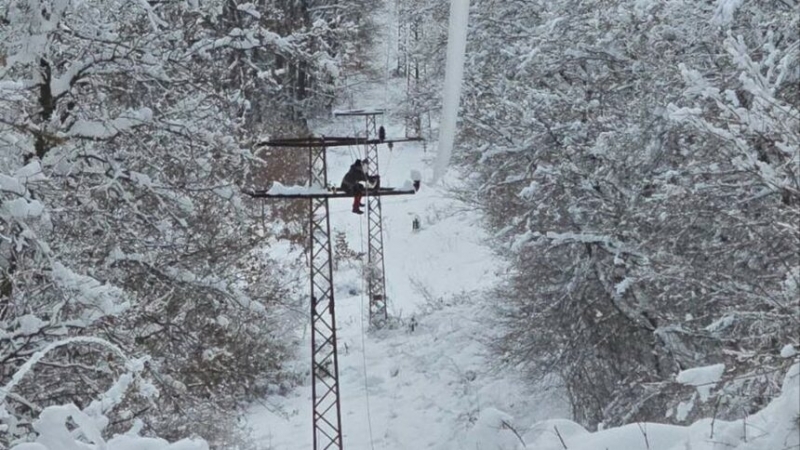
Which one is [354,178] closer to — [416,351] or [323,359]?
[323,359]

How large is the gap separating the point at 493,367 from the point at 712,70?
5.57m

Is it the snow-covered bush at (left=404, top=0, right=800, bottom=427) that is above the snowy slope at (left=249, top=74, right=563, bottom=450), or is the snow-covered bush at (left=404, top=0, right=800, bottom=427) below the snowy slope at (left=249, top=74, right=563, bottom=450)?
above

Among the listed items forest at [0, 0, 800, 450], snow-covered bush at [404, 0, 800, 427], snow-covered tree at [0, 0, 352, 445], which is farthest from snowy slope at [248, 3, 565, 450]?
snow-covered tree at [0, 0, 352, 445]

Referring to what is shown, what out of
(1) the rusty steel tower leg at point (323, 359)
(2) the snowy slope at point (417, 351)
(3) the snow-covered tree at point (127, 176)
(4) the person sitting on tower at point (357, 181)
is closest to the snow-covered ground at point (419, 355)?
(2) the snowy slope at point (417, 351)

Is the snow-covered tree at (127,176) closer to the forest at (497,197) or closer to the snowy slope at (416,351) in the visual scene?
the forest at (497,197)

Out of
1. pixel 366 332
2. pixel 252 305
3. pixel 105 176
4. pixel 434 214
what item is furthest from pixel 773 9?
pixel 434 214

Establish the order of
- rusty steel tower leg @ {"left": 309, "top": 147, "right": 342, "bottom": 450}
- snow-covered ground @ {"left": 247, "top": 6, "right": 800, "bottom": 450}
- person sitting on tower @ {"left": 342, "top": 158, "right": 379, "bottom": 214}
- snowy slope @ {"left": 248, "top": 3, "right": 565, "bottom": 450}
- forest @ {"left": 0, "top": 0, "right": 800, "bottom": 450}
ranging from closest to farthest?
forest @ {"left": 0, "top": 0, "right": 800, "bottom": 450}, person sitting on tower @ {"left": 342, "top": 158, "right": 379, "bottom": 214}, rusty steel tower leg @ {"left": 309, "top": 147, "right": 342, "bottom": 450}, snow-covered ground @ {"left": 247, "top": 6, "right": 800, "bottom": 450}, snowy slope @ {"left": 248, "top": 3, "right": 565, "bottom": 450}

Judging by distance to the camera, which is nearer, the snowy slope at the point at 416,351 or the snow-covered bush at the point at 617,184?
the snow-covered bush at the point at 617,184

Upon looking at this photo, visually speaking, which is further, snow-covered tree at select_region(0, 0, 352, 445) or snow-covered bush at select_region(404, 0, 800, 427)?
snow-covered bush at select_region(404, 0, 800, 427)

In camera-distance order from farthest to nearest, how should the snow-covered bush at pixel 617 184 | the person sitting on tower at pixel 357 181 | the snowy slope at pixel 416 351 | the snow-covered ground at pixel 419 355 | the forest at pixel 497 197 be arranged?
1. the snowy slope at pixel 416 351
2. the snow-covered ground at pixel 419 355
3. the person sitting on tower at pixel 357 181
4. the snow-covered bush at pixel 617 184
5. the forest at pixel 497 197

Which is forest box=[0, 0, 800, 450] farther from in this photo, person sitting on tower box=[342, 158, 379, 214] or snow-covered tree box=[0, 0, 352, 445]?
person sitting on tower box=[342, 158, 379, 214]

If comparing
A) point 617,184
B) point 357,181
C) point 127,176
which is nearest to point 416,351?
point 357,181

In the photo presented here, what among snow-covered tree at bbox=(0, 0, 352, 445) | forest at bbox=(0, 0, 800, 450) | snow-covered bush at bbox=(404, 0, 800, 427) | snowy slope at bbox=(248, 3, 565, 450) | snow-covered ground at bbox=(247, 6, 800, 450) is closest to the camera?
forest at bbox=(0, 0, 800, 450)

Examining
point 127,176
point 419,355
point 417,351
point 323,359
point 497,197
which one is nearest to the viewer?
point 127,176
